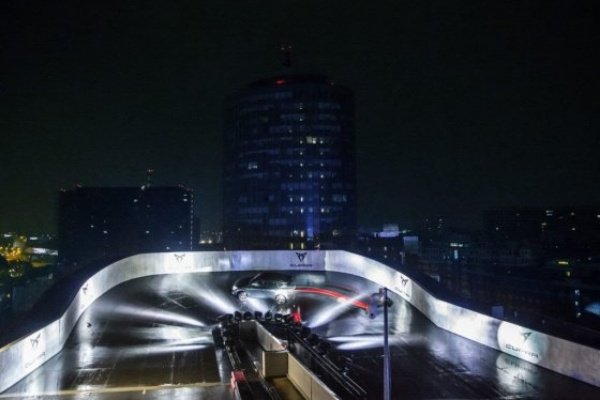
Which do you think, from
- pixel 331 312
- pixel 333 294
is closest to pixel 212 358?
pixel 331 312

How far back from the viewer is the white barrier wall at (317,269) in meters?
14.2

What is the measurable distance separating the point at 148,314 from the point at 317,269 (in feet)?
46.8

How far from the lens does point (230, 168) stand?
5876 inches

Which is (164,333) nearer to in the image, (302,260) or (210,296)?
(210,296)

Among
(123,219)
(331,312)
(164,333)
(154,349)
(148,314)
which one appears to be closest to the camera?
(154,349)

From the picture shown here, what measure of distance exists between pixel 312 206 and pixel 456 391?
410 ft

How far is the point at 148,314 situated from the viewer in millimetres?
22953

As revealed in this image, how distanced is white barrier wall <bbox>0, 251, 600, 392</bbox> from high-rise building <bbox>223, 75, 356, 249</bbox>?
100713 millimetres

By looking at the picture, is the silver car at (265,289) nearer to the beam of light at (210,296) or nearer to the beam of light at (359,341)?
the beam of light at (210,296)

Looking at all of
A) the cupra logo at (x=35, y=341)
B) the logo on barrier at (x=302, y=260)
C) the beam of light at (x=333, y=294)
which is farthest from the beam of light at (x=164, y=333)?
the logo on barrier at (x=302, y=260)

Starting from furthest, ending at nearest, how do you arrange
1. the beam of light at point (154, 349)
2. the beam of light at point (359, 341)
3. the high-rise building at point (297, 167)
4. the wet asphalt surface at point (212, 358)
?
1. the high-rise building at point (297, 167)
2. the beam of light at point (359, 341)
3. the beam of light at point (154, 349)
4. the wet asphalt surface at point (212, 358)

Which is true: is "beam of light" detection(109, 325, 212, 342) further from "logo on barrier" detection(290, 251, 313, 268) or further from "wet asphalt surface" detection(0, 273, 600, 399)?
"logo on barrier" detection(290, 251, 313, 268)

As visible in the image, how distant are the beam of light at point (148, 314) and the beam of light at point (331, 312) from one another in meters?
4.22

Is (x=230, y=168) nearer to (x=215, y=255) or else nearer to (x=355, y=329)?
(x=215, y=255)
